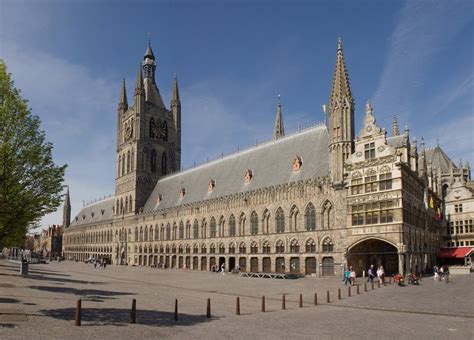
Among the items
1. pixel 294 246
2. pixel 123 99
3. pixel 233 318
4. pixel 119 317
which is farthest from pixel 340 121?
pixel 123 99

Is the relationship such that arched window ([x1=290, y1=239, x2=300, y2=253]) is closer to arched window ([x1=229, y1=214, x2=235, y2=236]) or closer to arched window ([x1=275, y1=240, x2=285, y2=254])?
arched window ([x1=275, y1=240, x2=285, y2=254])

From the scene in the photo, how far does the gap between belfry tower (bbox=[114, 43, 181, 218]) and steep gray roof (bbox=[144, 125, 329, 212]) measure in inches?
347

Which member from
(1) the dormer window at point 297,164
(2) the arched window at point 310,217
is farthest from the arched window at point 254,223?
(2) the arched window at point 310,217

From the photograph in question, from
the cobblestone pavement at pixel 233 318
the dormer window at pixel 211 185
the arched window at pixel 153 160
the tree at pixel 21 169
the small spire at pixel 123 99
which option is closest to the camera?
the cobblestone pavement at pixel 233 318

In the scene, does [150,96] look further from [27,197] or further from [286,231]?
[27,197]

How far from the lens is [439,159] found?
8306cm

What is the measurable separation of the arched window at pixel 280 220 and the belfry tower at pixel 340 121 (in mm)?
9419

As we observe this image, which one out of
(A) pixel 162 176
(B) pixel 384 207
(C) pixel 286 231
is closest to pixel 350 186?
(B) pixel 384 207

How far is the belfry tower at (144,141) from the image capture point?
91438 mm

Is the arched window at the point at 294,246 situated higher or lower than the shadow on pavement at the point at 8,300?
higher

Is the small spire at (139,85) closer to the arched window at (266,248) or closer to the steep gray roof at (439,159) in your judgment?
the arched window at (266,248)

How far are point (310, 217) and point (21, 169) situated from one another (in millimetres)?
37616

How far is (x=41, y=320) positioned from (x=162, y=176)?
3158 inches

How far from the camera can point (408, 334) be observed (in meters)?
14.9
